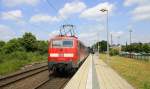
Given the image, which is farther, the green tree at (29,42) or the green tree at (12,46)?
the green tree at (29,42)

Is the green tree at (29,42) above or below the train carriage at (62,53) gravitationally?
above

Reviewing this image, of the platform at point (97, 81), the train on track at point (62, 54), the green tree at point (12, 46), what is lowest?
the platform at point (97, 81)

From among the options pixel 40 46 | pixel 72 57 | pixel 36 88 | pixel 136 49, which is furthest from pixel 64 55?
pixel 136 49

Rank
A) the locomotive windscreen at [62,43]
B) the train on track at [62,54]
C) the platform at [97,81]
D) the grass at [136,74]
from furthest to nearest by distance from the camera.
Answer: the locomotive windscreen at [62,43] < the train on track at [62,54] < the grass at [136,74] < the platform at [97,81]

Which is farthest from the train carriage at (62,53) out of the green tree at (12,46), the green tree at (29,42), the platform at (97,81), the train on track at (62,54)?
the green tree at (29,42)

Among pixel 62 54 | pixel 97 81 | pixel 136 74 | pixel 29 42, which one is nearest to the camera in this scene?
pixel 97 81

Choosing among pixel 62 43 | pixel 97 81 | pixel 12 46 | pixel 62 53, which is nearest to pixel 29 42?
pixel 12 46

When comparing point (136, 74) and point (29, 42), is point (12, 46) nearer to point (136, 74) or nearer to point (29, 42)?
point (29, 42)

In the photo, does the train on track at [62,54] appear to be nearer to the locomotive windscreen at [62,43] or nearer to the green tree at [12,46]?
the locomotive windscreen at [62,43]

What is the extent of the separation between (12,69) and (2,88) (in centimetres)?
1199

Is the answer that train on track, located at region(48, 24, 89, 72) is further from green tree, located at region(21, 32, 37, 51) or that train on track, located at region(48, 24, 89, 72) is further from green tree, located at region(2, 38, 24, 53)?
green tree, located at region(21, 32, 37, 51)

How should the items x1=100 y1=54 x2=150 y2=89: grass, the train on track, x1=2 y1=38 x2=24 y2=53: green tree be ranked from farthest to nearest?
x1=2 y1=38 x2=24 y2=53: green tree → the train on track → x1=100 y1=54 x2=150 y2=89: grass

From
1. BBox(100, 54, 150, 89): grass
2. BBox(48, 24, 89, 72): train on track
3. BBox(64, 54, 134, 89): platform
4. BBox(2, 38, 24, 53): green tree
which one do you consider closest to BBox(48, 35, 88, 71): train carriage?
BBox(48, 24, 89, 72): train on track

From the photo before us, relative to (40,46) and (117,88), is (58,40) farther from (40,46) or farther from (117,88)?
(40,46)
